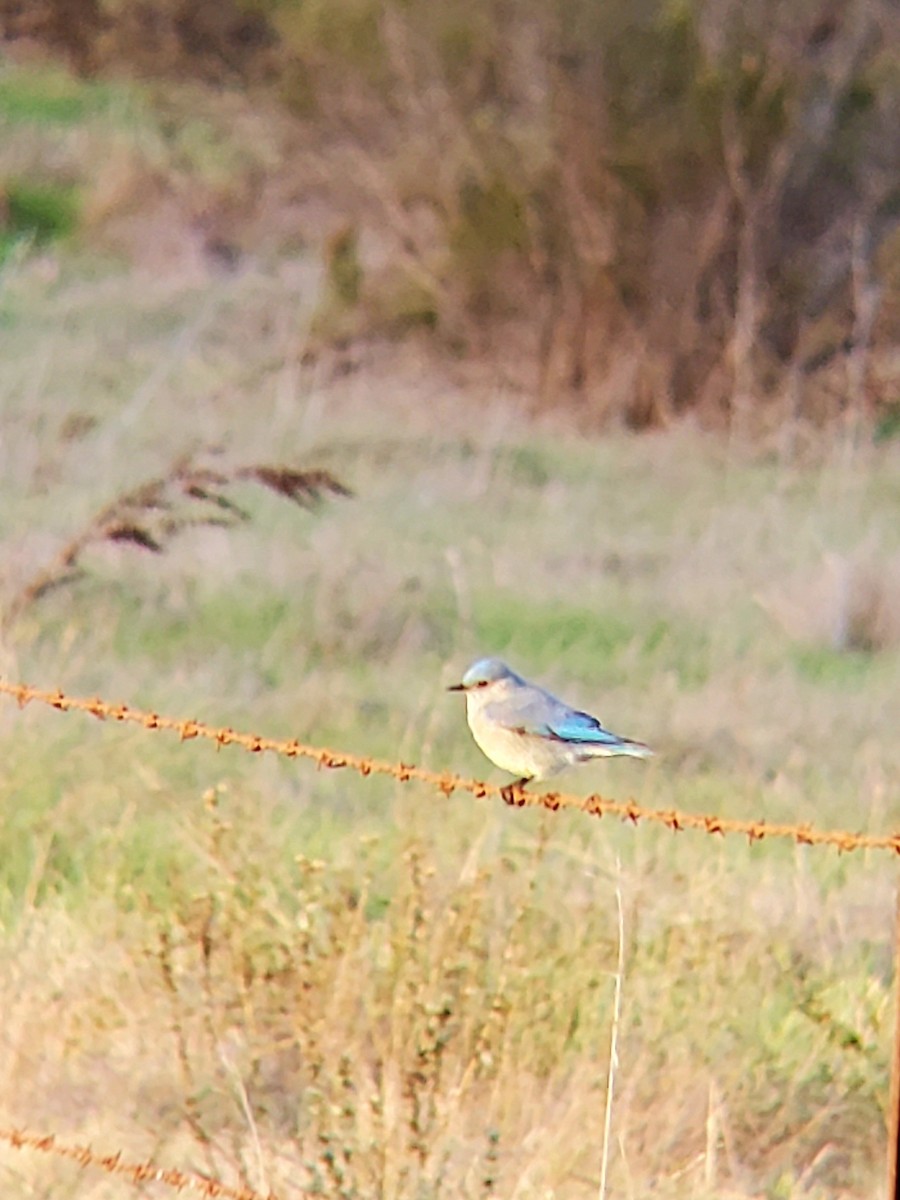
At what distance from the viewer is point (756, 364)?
1338 cm

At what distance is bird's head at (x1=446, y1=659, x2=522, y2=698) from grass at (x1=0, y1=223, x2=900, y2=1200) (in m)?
0.38

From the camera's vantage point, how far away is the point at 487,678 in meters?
3.83

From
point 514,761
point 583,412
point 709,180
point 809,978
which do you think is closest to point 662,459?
point 583,412

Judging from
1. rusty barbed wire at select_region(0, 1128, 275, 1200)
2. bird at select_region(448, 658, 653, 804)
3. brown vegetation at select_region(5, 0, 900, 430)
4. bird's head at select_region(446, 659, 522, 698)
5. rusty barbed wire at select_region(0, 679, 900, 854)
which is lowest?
rusty barbed wire at select_region(0, 1128, 275, 1200)

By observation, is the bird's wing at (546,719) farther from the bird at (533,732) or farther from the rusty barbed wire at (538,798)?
the rusty barbed wire at (538,798)

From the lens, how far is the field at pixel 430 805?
410cm

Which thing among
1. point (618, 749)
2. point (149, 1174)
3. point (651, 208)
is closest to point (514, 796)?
point (618, 749)

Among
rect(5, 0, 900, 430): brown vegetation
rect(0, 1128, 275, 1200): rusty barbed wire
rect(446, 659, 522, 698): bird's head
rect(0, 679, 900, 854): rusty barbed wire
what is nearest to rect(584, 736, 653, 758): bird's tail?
rect(0, 679, 900, 854): rusty barbed wire

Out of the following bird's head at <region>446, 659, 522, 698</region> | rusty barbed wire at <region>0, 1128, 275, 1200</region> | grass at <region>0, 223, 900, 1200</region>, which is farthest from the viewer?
grass at <region>0, 223, 900, 1200</region>

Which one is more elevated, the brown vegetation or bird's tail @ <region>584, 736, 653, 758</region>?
the brown vegetation

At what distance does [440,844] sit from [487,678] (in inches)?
65.6

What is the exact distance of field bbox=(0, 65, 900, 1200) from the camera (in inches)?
161

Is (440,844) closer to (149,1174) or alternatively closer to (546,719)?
(546,719)

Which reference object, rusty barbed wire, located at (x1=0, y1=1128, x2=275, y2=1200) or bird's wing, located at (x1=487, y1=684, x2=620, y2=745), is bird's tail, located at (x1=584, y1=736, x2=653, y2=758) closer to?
bird's wing, located at (x1=487, y1=684, x2=620, y2=745)
